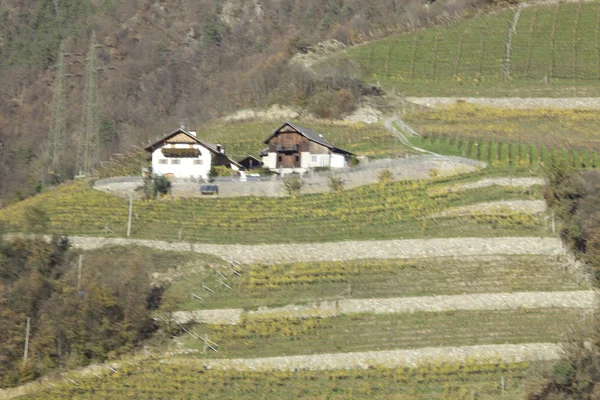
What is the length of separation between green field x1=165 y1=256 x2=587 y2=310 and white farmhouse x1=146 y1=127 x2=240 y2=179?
14913 mm

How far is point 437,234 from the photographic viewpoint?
177ft

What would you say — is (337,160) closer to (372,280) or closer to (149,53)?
(372,280)

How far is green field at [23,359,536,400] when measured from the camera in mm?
43219

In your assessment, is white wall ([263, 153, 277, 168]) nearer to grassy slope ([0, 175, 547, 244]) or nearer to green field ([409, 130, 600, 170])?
grassy slope ([0, 175, 547, 244])

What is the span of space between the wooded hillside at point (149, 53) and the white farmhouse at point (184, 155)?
2041 cm

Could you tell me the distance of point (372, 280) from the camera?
5128 centimetres

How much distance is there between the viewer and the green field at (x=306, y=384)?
43.2 m

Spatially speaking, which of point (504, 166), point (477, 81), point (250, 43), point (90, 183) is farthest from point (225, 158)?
point (250, 43)

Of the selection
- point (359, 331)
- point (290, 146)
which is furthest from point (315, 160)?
point (359, 331)

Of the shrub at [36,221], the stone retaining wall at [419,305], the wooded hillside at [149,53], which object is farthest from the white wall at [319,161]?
the wooded hillside at [149,53]

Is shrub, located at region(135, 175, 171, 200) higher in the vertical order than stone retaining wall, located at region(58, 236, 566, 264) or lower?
higher

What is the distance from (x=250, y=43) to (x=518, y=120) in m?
52.7

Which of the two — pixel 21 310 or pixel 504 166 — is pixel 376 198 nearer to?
pixel 504 166

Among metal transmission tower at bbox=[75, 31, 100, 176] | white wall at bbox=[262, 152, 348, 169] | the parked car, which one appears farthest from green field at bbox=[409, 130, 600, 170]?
metal transmission tower at bbox=[75, 31, 100, 176]
